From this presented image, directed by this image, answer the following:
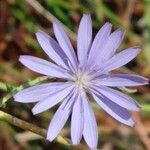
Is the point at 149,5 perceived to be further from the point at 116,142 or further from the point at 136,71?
the point at 116,142

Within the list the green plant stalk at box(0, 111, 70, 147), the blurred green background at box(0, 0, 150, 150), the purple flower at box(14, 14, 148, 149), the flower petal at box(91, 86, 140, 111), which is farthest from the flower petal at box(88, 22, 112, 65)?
the blurred green background at box(0, 0, 150, 150)

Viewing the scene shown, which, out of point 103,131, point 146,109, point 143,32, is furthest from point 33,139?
point 143,32

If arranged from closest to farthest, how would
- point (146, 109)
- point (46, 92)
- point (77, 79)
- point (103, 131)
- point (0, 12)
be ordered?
point (46, 92) < point (77, 79) < point (146, 109) < point (0, 12) < point (103, 131)

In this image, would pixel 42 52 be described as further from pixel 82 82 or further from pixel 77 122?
pixel 77 122

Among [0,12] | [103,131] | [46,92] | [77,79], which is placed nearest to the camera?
[46,92]

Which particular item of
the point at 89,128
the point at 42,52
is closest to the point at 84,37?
the point at 89,128

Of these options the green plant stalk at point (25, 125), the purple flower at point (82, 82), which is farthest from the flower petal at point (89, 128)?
the green plant stalk at point (25, 125)
